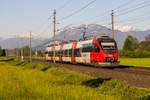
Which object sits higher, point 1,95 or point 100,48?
point 100,48

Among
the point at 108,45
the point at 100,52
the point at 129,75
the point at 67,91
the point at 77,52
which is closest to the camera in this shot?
the point at 67,91

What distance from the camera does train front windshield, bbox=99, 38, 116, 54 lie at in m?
25.4

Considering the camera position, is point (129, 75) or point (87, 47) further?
point (87, 47)

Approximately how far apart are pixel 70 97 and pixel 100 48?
729 inches

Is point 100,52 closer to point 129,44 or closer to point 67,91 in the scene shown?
point 67,91

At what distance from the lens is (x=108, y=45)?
25.7 metres

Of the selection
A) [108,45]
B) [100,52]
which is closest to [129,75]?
[100,52]

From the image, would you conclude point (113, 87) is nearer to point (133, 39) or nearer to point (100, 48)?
point (100, 48)

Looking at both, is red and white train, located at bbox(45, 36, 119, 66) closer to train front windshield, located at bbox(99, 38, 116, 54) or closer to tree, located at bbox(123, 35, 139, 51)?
train front windshield, located at bbox(99, 38, 116, 54)

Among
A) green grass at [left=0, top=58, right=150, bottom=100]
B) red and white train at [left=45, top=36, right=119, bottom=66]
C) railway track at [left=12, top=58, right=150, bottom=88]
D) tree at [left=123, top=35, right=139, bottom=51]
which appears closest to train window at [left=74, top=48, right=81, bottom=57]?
red and white train at [left=45, top=36, right=119, bottom=66]

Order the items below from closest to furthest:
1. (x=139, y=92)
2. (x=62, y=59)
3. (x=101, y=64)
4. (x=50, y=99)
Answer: (x=50, y=99)
(x=139, y=92)
(x=101, y=64)
(x=62, y=59)

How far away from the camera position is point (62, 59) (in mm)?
42281

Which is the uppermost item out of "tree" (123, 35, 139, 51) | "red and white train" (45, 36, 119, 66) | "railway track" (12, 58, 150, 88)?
"tree" (123, 35, 139, 51)

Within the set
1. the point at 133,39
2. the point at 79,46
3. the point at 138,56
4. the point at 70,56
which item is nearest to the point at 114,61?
the point at 79,46
